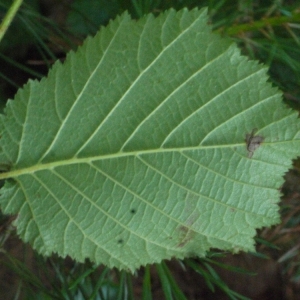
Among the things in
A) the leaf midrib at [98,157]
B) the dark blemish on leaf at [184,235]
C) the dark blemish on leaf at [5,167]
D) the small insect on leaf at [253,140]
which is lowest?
the dark blemish on leaf at [5,167]

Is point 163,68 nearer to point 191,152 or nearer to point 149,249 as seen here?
point 191,152

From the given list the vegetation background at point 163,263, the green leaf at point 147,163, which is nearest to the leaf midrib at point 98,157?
the green leaf at point 147,163

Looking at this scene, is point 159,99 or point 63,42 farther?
point 63,42

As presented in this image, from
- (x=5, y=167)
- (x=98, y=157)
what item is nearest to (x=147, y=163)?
(x=98, y=157)

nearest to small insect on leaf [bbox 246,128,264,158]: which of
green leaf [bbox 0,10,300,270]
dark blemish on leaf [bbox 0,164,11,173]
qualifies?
green leaf [bbox 0,10,300,270]

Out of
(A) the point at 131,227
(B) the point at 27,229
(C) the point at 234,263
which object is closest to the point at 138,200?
(A) the point at 131,227

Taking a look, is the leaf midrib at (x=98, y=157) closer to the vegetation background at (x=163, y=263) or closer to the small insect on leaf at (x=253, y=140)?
the small insect on leaf at (x=253, y=140)

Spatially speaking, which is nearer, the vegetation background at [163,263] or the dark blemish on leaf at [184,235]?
the dark blemish on leaf at [184,235]
